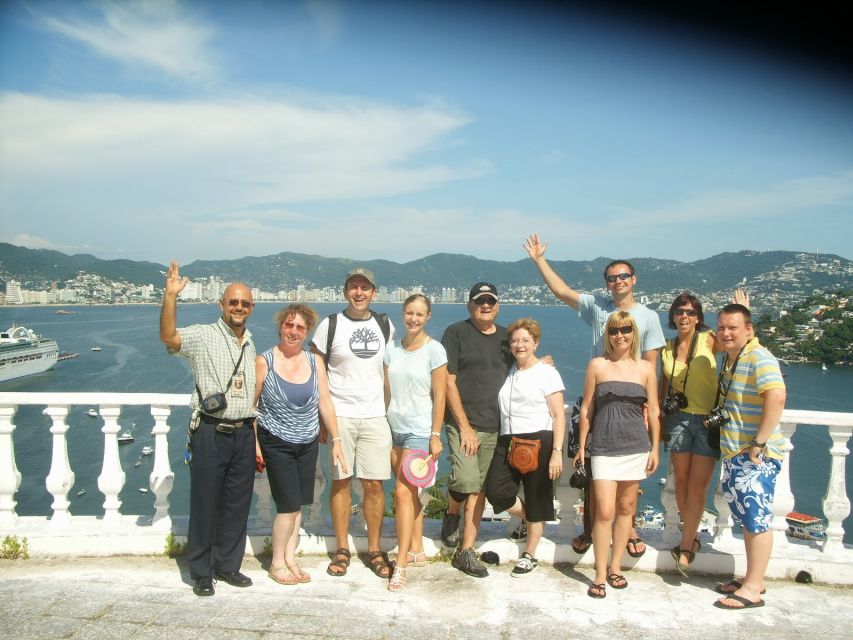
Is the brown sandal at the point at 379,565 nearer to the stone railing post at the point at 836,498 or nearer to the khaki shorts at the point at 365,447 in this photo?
the khaki shorts at the point at 365,447

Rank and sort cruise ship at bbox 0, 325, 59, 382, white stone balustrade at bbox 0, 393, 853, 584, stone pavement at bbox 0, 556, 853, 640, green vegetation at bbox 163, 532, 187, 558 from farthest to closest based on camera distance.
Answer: cruise ship at bbox 0, 325, 59, 382
green vegetation at bbox 163, 532, 187, 558
white stone balustrade at bbox 0, 393, 853, 584
stone pavement at bbox 0, 556, 853, 640

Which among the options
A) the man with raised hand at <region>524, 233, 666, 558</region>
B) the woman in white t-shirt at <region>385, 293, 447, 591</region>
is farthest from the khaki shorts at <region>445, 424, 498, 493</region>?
the man with raised hand at <region>524, 233, 666, 558</region>

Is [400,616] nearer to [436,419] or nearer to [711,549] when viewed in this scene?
[436,419]

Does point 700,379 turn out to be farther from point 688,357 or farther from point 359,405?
point 359,405

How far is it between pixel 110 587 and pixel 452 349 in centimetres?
261

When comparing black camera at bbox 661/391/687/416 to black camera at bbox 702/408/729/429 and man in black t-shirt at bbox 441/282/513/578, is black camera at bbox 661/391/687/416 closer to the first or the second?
black camera at bbox 702/408/729/429

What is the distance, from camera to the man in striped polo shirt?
12.2 ft

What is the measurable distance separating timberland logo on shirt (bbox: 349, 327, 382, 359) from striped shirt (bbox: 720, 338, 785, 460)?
227 cm

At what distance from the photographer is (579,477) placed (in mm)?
4141

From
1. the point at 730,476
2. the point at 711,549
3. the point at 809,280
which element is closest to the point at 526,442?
the point at 730,476

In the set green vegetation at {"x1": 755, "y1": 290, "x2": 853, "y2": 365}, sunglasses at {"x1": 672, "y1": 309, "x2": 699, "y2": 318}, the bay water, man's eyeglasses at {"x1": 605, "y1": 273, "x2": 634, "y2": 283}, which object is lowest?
the bay water

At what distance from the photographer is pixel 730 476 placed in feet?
12.7

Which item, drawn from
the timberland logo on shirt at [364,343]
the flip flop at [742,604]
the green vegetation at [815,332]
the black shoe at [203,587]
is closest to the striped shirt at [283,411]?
the timberland logo on shirt at [364,343]

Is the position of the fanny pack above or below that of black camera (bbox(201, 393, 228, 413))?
below
